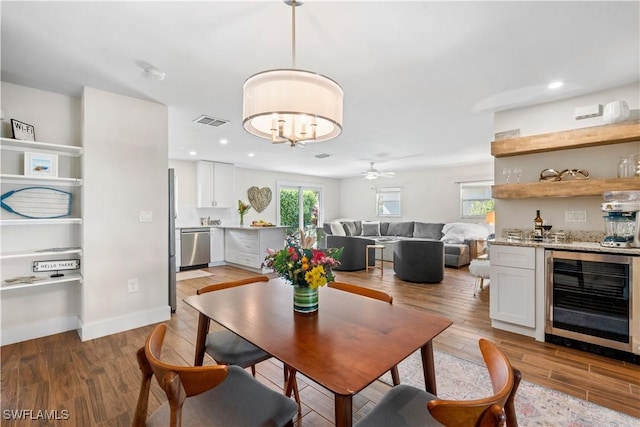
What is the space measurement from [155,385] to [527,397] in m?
2.55

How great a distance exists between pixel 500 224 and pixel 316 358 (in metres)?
3.27

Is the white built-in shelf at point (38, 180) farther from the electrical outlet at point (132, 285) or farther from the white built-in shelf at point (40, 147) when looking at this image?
the electrical outlet at point (132, 285)

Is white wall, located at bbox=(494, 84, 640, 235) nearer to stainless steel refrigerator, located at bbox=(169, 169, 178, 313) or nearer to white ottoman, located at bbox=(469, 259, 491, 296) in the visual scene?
white ottoman, located at bbox=(469, 259, 491, 296)

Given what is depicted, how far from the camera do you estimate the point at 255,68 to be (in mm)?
2459

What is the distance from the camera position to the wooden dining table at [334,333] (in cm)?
97

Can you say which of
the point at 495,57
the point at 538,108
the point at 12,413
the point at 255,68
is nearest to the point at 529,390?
the point at 495,57

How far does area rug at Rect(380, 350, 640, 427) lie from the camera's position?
1737 millimetres

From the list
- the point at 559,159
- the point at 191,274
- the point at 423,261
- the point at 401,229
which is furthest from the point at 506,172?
the point at 191,274

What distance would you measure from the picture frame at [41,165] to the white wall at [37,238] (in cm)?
22

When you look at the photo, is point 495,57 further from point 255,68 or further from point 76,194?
point 76,194

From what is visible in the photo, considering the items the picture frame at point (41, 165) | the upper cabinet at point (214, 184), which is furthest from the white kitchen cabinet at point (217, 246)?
the picture frame at point (41, 165)

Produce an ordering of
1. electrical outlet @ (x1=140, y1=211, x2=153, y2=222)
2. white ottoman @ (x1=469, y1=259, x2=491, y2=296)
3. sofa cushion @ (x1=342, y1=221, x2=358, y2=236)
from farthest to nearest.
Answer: sofa cushion @ (x1=342, y1=221, x2=358, y2=236), white ottoman @ (x1=469, y1=259, x2=491, y2=296), electrical outlet @ (x1=140, y1=211, x2=153, y2=222)

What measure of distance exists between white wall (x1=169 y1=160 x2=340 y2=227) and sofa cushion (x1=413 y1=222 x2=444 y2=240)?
3.01 metres

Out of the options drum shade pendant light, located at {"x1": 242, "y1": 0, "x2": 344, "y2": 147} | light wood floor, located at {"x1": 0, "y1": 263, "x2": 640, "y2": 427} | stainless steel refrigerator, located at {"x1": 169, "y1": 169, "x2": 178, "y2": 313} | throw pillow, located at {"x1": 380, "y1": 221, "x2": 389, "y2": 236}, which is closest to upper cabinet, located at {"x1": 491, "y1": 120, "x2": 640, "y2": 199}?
light wood floor, located at {"x1": 0, "y1": 263, "x2": 640, "y2": 427}
